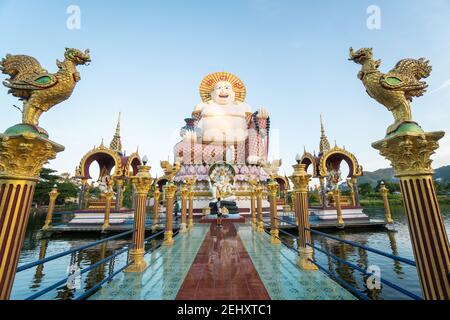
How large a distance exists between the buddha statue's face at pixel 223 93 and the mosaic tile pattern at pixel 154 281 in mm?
19648

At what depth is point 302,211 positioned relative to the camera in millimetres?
5137

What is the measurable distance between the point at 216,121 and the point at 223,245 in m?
17.0

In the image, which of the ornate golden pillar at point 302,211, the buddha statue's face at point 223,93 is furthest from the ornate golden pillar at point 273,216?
the buddha statue's face at point 223,93

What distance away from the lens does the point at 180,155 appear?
73.8ft

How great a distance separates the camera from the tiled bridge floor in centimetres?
A: 351

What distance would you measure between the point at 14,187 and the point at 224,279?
137 inches

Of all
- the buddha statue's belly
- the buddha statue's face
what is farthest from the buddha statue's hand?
the buddha statue's face

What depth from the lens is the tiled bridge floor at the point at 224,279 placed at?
3512 mm

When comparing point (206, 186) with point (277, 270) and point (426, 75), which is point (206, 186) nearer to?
point (277, 270)

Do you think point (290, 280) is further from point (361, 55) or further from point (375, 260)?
point (375, 260)

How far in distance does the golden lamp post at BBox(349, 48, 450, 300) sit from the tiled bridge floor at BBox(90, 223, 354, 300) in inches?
60.4

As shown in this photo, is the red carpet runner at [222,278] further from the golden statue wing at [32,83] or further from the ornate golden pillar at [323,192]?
the ornate golden pillar at [323,192]

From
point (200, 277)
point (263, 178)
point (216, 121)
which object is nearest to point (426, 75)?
point (200, 277)

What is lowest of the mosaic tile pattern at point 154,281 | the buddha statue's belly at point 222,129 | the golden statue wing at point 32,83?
the mosaic tile pattern at point 154,281
